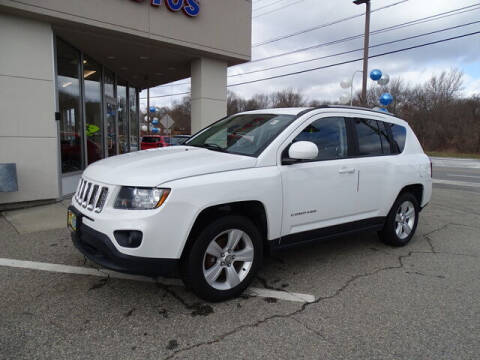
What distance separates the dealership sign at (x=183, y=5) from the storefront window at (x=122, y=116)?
19.0 feet

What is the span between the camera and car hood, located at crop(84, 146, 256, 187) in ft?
9.43

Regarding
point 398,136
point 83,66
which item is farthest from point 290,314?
point 83,66

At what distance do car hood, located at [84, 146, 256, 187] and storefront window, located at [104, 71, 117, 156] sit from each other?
8.54 meters

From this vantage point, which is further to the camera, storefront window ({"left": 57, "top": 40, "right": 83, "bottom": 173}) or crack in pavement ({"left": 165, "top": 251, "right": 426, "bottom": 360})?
storefront window ({"left": 57, "top": 40, "right": 83, "bottom": 173})

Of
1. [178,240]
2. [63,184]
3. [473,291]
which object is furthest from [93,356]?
[63,184]

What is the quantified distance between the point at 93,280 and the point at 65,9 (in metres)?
5.82

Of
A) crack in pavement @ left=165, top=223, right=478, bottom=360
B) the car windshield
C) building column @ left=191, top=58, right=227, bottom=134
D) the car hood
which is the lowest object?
Answer: crack in pavement @ left=165, top=223, right=478, bottom=360

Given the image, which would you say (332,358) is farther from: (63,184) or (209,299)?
(63,184)

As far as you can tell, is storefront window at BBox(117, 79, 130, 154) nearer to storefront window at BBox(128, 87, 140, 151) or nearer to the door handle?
storefront window at BBox(128, 87, 140, 151)

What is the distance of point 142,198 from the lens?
9.21 ft

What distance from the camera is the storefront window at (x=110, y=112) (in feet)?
38.0

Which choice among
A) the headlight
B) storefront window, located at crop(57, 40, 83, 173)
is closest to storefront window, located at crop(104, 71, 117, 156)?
storefront window, located at crop(57, 40, 83, 173)

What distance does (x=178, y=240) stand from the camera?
2.84 meters

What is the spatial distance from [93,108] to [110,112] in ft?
5.56
